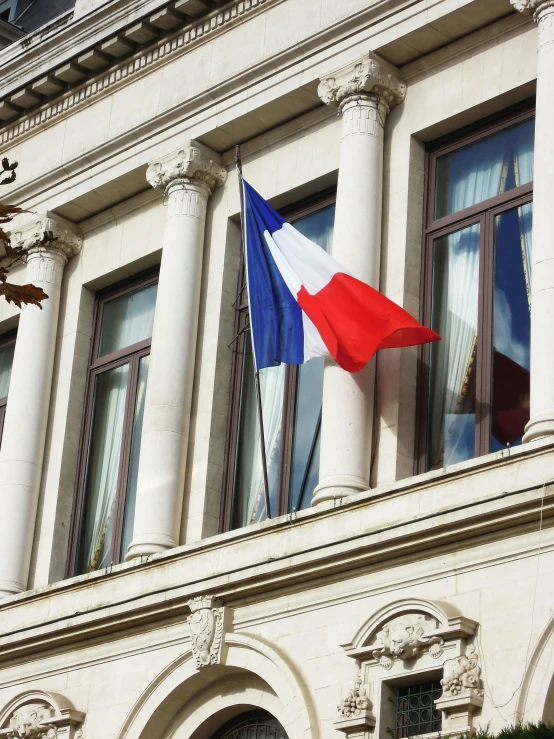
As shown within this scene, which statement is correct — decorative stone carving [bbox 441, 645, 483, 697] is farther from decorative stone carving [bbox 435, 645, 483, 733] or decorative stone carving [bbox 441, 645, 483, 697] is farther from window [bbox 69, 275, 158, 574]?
window [bbox 69, 275, 158, 574]

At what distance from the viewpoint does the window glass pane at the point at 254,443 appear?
25.5 m

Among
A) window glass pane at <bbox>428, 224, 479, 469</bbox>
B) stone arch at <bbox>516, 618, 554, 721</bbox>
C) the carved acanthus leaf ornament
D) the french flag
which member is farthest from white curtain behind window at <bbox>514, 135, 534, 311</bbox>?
stone arch at <bbox>516, 618, 554, 721</bbox>

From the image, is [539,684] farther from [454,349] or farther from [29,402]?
[29,402]

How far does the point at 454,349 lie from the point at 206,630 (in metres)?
5.16

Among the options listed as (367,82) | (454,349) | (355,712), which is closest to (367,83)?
(367,82)

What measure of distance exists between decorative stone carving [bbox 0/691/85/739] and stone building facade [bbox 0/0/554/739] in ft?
0.17

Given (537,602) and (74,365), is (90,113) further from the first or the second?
→ (537,602)

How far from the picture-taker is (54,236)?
29.7 meters

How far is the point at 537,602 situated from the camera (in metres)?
19.4

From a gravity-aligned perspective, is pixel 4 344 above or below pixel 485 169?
above

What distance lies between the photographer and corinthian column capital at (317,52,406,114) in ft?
82.9

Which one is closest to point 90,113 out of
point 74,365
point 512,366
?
point 74,365

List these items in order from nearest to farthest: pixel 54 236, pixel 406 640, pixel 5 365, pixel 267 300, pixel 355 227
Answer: pixel 406 640
pixel 355 227
pixel 267 300
pixel 54 236
pixel 5 365

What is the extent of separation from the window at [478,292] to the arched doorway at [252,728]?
4040 mm
